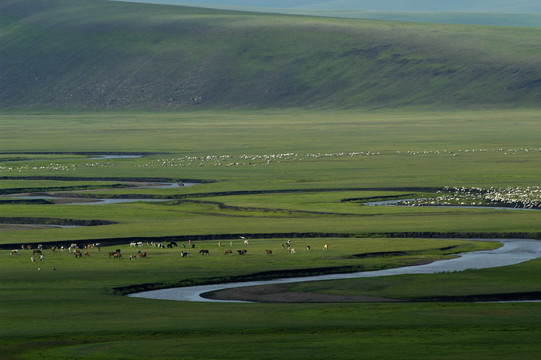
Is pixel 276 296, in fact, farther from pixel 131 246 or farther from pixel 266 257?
pixel 131 246

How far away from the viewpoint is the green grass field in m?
29.5

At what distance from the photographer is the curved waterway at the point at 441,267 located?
37.8 m

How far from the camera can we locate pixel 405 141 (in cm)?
12900

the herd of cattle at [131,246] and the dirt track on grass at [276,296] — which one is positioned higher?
the herd of cattle at [131,246]

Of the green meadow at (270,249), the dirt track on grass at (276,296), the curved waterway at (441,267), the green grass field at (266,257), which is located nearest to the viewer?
the green grass field at (266,257)

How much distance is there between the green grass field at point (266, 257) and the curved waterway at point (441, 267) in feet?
3.03

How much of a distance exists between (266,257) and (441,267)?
698 cm

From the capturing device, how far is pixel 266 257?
147ft

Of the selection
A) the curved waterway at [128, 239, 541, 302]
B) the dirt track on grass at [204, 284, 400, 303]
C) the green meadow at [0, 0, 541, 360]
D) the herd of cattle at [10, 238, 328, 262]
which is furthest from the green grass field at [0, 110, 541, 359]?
the curved waterway at [128, 239, 541, 302]

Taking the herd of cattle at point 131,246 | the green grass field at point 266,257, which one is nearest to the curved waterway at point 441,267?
the green grass field at point 266,257

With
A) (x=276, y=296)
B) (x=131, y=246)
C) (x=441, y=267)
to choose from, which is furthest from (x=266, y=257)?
(x=276, y=296)

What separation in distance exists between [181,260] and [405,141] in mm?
87121

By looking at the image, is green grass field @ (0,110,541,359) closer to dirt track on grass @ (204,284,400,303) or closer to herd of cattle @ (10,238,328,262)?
herd of cattle @ (10,238,328,262)

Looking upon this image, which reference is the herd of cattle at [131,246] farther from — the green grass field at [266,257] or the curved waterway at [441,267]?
the curved waterway at [441,267]
